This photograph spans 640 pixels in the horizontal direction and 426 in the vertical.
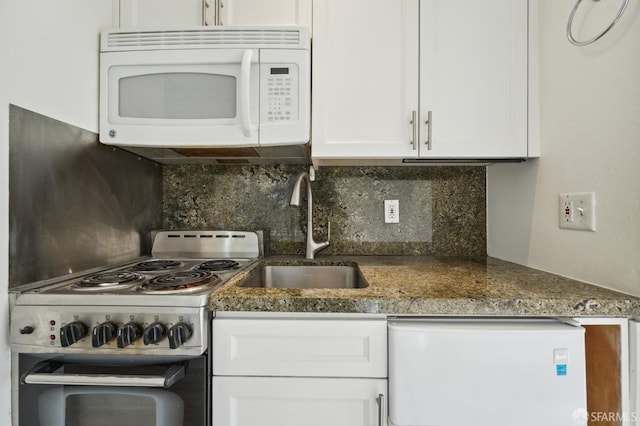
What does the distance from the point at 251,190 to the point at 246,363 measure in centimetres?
94

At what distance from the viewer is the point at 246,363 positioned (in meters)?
0.86

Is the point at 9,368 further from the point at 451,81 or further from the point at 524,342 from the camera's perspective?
the point at 451,81

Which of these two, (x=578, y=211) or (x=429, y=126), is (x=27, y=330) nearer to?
(x=429, y=126)

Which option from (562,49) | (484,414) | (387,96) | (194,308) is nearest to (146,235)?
(194,308)

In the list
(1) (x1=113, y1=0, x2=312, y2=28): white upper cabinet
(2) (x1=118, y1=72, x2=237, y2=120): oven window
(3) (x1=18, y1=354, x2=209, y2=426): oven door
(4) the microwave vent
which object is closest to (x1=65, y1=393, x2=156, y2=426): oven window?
(3) (x1=18, y1=354, x2=209, y2=426): oven door

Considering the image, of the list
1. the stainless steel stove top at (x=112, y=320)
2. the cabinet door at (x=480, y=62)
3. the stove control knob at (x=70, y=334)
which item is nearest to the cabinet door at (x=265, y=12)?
the cabinet door at (x=480, y=62)

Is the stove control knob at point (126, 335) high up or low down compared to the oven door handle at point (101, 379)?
up

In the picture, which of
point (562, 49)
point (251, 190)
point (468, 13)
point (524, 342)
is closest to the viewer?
point (524, 342)

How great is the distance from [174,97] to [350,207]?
0.91 m

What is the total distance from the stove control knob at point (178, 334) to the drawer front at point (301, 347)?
0.25ft

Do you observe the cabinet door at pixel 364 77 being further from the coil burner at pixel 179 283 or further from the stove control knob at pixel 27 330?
the stove control knob at pixel 27 330

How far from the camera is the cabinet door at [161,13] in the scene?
1246 mm

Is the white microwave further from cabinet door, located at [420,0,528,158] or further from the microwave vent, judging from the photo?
cabinet door, located at [420,0,528,158]

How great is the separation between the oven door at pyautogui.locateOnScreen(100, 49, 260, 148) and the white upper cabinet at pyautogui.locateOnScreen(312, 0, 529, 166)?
12.4 inches
